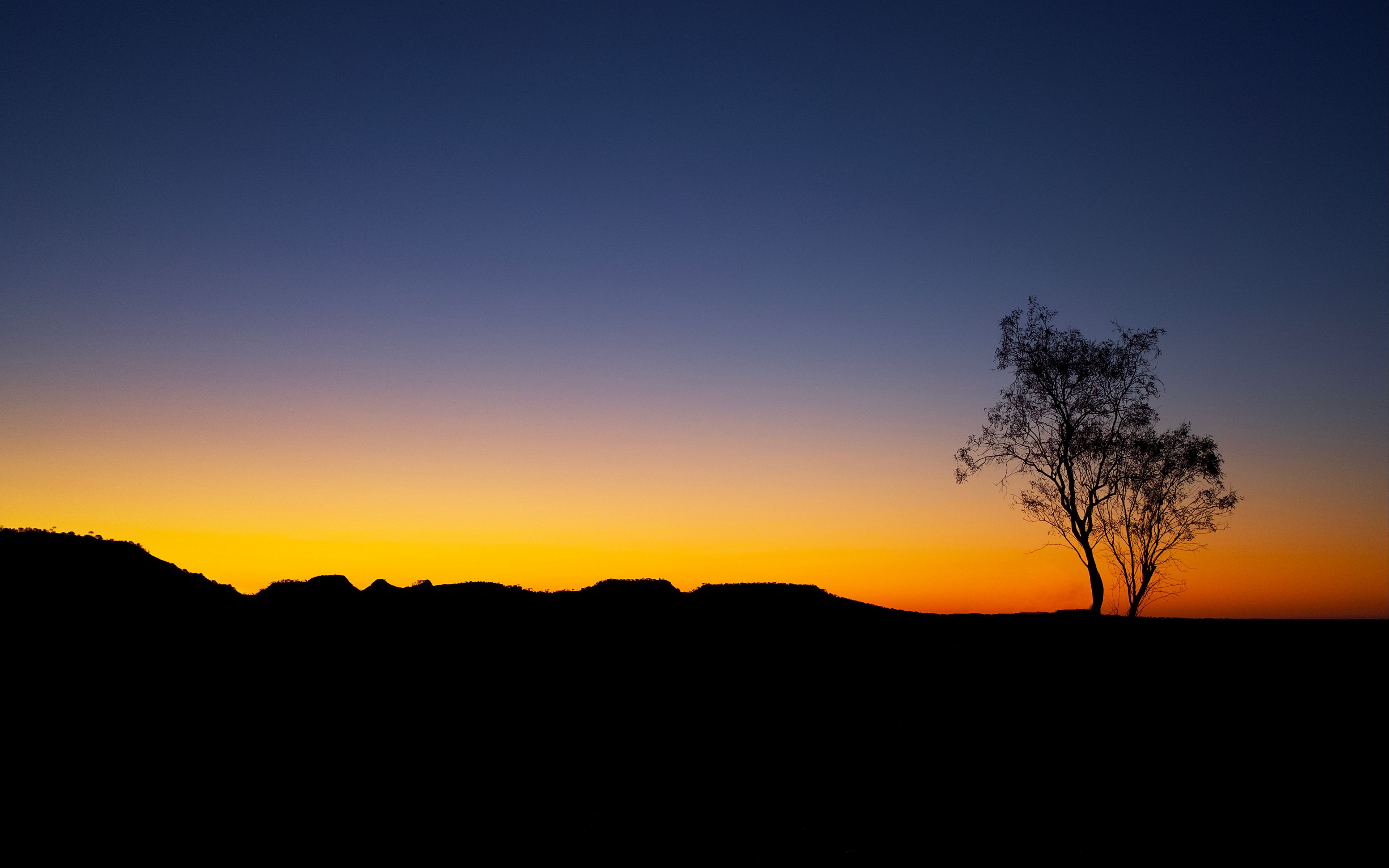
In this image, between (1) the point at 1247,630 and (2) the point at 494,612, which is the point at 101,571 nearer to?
(2) the point at 494,612

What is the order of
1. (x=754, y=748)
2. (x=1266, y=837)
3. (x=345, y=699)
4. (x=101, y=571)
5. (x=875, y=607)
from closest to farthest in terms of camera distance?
(x=1266, y=837) < (x=754, y=748) < (x=345, y=699) < (x=101, y=571) < (x=875, y=607)

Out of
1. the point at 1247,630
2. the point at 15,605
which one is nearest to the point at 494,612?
the point at 15,605


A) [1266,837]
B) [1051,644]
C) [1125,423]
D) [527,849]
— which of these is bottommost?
→ [527,849]

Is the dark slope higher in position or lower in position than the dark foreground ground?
higher

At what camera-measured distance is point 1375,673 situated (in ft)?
65.2

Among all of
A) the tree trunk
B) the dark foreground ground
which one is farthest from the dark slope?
the tree trunk

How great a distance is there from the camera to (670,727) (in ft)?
66.3

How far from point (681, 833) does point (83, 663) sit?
17919mm

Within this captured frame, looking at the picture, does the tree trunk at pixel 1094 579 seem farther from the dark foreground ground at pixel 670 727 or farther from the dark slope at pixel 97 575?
the dark slope at pixel 97 575

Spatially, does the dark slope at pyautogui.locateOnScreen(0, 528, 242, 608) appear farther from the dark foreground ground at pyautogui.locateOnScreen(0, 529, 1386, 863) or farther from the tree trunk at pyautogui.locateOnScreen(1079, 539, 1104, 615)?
the tree trunk at pyautogui.locateOnScreen(1079, 539, 1104, 615)

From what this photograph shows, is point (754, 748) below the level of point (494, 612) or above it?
below

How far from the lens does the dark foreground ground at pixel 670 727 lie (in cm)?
1523

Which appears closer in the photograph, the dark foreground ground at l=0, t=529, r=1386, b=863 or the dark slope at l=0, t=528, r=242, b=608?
the dark foreground ground at l=0, t=529, r=1386, b=863

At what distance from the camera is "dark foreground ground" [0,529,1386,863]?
15227 millimetres
